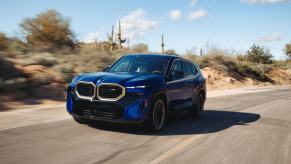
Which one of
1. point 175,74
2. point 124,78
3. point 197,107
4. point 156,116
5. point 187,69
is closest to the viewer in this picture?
point 124,78

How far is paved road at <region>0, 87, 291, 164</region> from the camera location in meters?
6.36

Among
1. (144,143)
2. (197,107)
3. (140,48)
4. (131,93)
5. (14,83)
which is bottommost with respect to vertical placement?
(144,143)

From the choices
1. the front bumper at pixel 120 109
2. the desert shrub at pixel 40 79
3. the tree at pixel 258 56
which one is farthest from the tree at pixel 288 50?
the front bumper at pixel 120 109

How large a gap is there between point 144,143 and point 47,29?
1901 centimetres

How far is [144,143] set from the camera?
24.9 feet

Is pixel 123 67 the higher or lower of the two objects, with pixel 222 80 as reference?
higher

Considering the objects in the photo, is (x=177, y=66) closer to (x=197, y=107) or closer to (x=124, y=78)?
(x=197, y=107)

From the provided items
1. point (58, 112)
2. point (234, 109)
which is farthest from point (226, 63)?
point (58, 112)

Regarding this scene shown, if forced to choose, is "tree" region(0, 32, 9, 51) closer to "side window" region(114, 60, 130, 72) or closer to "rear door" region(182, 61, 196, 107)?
"side window" region(114, 60, 130, 72)


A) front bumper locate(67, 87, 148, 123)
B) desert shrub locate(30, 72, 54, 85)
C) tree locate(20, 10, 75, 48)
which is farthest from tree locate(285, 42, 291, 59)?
front bumper locate(67, 87, 148, 123)

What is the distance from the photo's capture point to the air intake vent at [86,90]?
8.07 meters

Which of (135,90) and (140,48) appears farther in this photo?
(140,48)

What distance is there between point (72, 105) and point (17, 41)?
52.7 feet

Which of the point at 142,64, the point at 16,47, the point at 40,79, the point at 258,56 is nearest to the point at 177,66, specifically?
the point at 142,64
